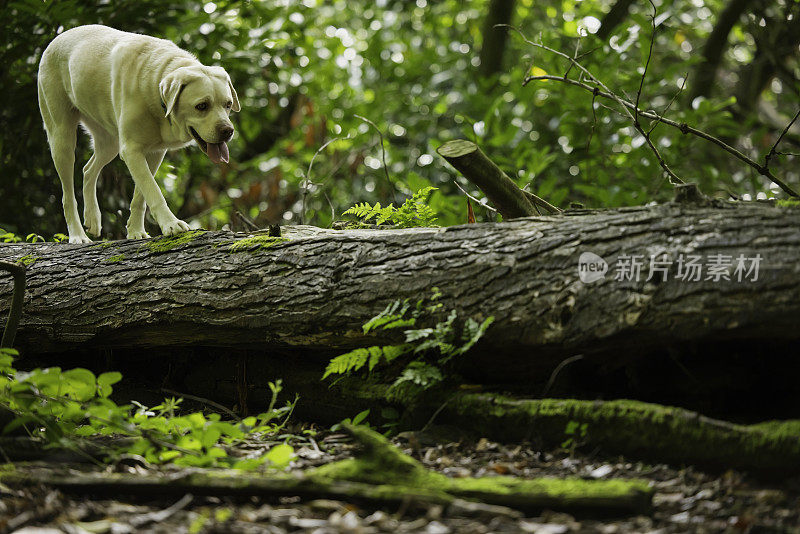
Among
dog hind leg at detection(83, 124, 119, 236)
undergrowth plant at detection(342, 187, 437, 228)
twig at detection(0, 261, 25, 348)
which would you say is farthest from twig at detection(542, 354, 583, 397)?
dog hind leg at detection(83, 124, 119, 236)

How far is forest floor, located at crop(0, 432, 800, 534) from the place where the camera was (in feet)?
7.48

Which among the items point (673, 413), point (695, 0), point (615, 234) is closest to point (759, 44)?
point (695, 0)

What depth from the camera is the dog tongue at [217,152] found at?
4.48m

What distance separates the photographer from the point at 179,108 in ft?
14.4

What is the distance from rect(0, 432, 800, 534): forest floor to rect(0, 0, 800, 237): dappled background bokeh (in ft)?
9.27

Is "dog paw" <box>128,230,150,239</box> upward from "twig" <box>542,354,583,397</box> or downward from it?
downward

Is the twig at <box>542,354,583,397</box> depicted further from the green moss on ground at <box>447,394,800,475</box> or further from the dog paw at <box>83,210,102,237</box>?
the dog paw at <box>83,210,102,237</box>

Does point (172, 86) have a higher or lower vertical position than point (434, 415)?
higher

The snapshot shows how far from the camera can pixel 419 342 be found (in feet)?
11.5

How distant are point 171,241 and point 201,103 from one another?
915mm

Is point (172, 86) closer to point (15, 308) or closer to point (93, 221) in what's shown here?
point (15, 308)

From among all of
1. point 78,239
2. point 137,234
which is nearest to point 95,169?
point 78,239

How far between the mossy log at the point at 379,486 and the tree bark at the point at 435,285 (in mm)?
791

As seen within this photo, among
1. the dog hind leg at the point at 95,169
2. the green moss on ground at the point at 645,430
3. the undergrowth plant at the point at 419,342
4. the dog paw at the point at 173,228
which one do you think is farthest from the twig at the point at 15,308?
the green moss on ground at the point at 645,430
